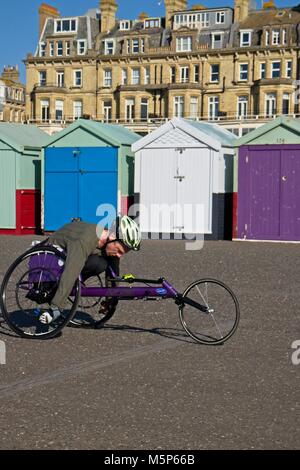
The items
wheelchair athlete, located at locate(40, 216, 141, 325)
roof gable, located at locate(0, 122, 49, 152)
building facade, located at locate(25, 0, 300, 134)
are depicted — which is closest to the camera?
wheelchair athlete, located at locate(40, 216, 141, 325)

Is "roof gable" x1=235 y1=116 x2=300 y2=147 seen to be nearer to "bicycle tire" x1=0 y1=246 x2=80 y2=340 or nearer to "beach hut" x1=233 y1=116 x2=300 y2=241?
"beach hut" x1=233 y1=116 x2=300 y2=241

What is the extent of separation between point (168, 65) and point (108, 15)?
8486 millimetres

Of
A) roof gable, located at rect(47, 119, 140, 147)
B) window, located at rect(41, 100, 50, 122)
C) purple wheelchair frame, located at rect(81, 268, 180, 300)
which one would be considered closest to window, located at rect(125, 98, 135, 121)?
window, located at rect(41, 100, 50, 122)

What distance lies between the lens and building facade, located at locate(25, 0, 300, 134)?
234 ft

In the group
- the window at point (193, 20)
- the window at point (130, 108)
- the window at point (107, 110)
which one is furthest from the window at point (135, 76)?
the window at point (193, 20)

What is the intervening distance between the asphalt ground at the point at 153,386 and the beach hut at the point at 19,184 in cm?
1531

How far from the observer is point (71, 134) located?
963 inches

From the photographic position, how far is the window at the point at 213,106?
7388 cm

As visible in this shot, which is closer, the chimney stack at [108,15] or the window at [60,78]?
the chimney stack at [108,15]

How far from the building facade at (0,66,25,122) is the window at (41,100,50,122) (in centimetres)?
1659

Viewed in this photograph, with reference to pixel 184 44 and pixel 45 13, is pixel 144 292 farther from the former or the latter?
pixel 45 13

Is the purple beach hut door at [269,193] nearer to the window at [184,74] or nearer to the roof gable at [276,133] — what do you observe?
the roof gable at [276,133]
